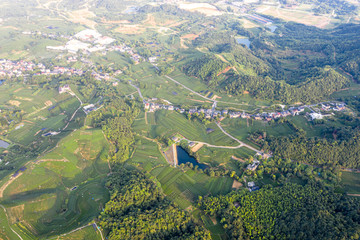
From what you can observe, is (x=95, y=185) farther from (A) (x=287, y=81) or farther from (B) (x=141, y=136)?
(A) (x=287, y=81)

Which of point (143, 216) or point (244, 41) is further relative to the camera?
point (244, 41)

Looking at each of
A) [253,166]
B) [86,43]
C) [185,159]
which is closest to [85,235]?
[185,159]

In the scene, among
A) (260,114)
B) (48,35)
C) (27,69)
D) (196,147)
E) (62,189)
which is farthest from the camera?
(48,35)

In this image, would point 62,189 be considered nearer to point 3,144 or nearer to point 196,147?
point 3,144

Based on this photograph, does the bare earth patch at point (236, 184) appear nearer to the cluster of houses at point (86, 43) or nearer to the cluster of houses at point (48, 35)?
the cluster of houses at point (86, 43)

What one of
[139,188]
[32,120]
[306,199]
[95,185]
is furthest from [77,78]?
[306,199]

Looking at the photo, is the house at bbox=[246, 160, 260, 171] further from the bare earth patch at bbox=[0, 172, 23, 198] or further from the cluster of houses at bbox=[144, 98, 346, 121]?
the bare earth patch at bbox=[0, 172, 23, 198]

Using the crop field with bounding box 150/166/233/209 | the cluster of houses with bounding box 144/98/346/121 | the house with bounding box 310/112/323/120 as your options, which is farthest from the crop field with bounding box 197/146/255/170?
the house with bounding box 310/112/323/120
